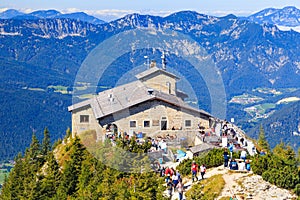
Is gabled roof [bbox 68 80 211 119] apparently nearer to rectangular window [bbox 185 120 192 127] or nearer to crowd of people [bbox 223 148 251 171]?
rectangular window [bbox 185 120 192 127]

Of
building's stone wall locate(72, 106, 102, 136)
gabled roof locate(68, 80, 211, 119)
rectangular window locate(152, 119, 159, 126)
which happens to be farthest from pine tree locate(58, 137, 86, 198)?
rectangular window locate(152, 119, 159, 126)

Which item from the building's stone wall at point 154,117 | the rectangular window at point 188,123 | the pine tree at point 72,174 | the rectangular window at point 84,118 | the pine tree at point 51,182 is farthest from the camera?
the rectangular window at point 84,118

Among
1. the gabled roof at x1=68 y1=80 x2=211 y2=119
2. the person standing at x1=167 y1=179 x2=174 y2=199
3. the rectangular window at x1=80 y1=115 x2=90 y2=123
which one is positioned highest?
the gabled roof at x1=68 y1=80 x2=211 y2=119

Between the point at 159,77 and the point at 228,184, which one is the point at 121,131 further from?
the point at 228,184

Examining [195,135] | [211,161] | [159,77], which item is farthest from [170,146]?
[159,77]

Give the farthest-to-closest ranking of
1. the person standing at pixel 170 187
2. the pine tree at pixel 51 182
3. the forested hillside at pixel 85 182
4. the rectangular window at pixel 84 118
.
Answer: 1. the rectangular window at pixel 84 118
2. the pine tree at pixel 51 182
3. the person standing at pixel 170 187
4. the forested hillside at pixel 85 182

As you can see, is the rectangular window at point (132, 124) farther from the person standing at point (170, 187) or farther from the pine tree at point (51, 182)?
the person standing at point (170, 187)

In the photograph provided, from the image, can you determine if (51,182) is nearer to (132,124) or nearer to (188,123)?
(132,124)

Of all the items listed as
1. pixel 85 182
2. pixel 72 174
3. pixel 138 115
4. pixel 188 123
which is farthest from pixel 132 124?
pixel 85 182

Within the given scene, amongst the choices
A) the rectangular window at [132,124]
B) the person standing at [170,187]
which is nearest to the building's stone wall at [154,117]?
the rectangular window at [132,124]
